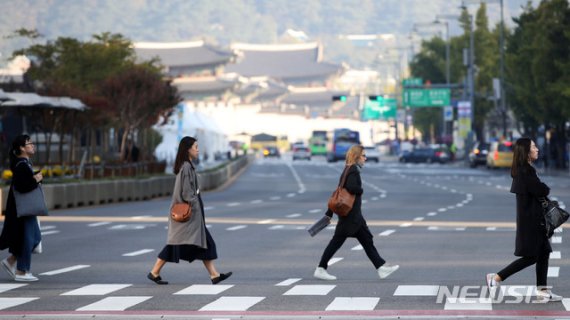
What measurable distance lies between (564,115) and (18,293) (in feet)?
216

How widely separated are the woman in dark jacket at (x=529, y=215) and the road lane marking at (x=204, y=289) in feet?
9.87

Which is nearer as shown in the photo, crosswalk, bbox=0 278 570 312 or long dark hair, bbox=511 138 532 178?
crosswalk, bbox=0 278 570 312

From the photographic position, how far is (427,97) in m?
114

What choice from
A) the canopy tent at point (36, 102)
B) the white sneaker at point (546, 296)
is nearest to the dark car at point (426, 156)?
the canopy tent at point (36, 102)

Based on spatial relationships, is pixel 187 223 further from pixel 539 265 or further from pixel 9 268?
pixel 539 265

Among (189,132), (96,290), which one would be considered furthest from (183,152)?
(189,132)

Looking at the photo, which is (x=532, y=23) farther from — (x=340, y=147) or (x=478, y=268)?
(x=478, y=268)

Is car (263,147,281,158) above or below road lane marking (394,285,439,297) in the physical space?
below

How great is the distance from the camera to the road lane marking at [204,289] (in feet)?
52.0

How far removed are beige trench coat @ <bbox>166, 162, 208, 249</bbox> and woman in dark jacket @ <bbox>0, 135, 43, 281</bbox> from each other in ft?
6.09

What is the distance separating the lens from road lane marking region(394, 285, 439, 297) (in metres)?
15.4

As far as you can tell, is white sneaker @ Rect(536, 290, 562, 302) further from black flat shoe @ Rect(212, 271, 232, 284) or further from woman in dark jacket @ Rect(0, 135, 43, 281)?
woman in dark jacket @ Rect(0, 135, 43, 281)
